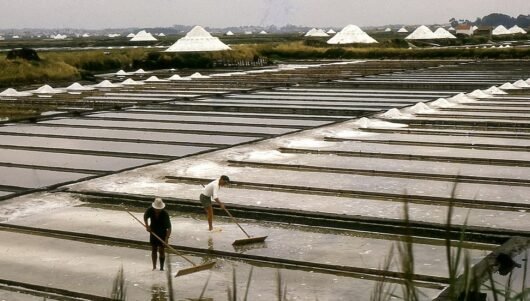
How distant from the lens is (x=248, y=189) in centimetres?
530

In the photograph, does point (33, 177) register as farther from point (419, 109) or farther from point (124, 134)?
point (419, 109)

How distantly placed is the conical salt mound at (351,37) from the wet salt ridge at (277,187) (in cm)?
1834

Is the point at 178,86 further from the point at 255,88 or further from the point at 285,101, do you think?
the point at 285,101

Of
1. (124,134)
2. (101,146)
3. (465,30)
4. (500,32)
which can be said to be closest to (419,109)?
(124,134)

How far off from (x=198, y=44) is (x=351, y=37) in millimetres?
8161

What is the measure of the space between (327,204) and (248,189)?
71cm

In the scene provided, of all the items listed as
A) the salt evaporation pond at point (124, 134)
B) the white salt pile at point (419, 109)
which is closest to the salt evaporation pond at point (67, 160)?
the salt evaporation pond at point (124, 134)

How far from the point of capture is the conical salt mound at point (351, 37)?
29.3 metres

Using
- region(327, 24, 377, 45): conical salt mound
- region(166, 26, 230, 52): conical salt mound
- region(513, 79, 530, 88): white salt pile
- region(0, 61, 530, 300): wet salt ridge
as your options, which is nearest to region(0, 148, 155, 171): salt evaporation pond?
region(0, 61, 530, 300): wet salt ridge

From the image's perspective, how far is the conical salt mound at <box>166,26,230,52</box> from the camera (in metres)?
23.3

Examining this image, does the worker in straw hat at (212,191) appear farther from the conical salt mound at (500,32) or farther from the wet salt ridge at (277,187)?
the conical salt mound at (500,32)

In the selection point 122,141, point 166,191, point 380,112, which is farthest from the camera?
point 380,112

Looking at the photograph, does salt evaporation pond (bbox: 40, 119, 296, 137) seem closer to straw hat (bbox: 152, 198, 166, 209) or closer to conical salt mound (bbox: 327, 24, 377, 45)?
straw hat (bbox: 152, 198, 166, 209)

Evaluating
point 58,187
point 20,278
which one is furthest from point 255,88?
point 20,278
